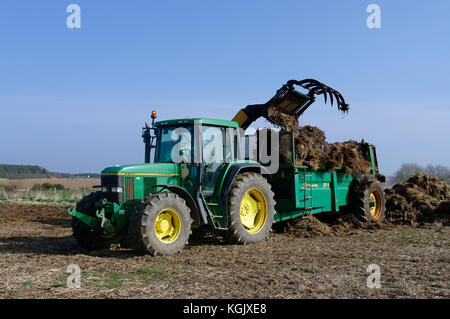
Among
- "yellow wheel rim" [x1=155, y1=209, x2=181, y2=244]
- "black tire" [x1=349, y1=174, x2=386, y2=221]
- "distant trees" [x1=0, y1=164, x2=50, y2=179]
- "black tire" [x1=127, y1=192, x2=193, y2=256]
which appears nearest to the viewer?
"black tire" [x1=127, y1=192, x2=193, y2=256]

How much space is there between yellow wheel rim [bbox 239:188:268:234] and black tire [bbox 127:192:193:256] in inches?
79.4

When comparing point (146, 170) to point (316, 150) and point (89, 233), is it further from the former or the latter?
point (316, 150)

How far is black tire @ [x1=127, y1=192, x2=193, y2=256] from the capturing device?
25.1 feet

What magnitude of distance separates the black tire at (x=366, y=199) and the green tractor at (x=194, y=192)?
155 centimetres

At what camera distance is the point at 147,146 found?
372 inches

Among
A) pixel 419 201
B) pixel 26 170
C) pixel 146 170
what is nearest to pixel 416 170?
pixel 419 201

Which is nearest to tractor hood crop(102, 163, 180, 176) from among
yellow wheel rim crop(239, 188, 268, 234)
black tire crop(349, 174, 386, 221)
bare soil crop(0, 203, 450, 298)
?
bare soil crop(0, 203, 450, 298)

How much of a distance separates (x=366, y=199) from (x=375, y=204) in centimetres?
105

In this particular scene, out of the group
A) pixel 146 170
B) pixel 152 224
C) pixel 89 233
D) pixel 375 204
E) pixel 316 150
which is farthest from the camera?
pixel 375 204

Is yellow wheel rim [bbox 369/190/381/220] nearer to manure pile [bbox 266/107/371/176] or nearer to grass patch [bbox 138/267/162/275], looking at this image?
manure pile [bbox 266/107/371/176]

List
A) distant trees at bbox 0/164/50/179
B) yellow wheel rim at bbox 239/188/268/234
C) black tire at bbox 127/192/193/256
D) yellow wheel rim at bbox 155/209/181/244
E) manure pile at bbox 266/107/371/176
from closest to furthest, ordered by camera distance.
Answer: black tire at bbox 127/192/193/256, yellow wheel rim at bbox 155/209/181/244, yellow wheel rim at bbox 239/188/268/234, manure pile at bbox 266/107/371/176, distant trees at bbox 0/164/50/179

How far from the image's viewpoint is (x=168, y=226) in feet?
27.2
